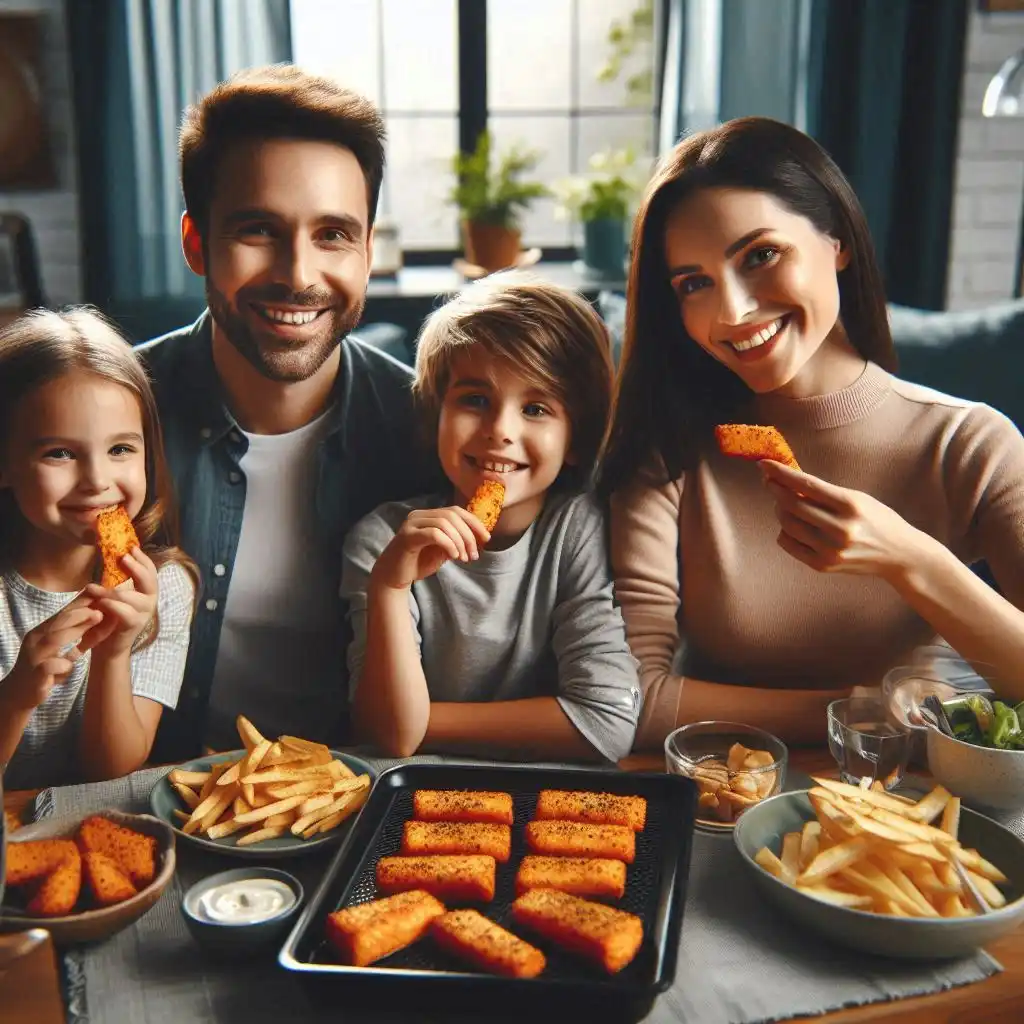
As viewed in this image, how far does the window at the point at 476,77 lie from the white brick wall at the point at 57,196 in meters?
0.83

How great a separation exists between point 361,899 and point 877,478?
110cm

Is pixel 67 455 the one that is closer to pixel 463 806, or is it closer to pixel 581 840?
pixel 463 806

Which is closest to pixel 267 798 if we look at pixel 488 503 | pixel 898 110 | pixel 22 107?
pixel 488 503

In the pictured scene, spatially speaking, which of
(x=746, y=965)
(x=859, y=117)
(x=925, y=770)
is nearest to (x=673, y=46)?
(x=859, y=117)

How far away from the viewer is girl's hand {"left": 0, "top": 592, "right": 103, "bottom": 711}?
137 cm

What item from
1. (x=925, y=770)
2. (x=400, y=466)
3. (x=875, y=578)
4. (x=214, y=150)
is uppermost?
(x=214, y=150)

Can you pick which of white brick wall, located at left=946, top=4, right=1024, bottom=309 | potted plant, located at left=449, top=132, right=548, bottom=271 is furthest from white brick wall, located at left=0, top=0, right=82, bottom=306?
white brick wall, located at left=946, top=4, right=1024, bottom=309

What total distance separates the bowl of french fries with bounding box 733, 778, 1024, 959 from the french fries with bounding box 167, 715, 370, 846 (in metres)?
0.47

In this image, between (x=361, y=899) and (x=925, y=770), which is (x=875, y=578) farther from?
(x=361, y=899)

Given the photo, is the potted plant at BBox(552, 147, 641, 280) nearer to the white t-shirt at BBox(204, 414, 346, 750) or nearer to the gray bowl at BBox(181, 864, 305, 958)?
the white t-shirt at BBox(204, 414, 346, 750)

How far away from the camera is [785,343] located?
→ 1703 millimetres

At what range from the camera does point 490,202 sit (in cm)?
406

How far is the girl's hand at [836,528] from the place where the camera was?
1468mm

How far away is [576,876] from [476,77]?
3768 mm
